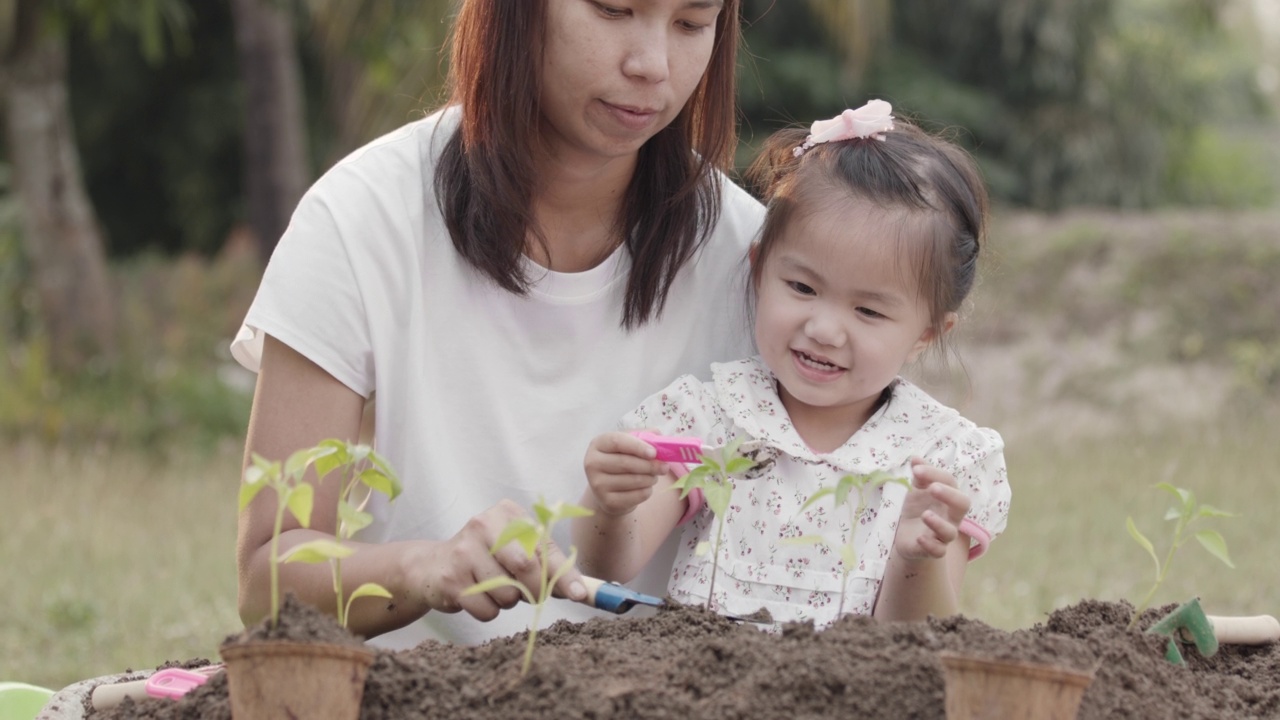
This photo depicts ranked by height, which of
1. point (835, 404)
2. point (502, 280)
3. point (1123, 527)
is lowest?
point (1123, 527)

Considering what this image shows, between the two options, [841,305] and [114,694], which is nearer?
[114,694]

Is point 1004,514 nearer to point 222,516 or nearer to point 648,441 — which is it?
point 648,441

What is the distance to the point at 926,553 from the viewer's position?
6.38ft

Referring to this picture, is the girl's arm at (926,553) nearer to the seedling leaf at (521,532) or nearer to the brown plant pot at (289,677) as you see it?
the seedling leaf at (521,532)

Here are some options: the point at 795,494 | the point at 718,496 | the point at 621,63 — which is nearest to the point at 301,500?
the point at 718,496

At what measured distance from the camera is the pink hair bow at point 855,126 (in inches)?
96.6

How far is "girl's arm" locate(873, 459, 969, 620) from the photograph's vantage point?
6.11ft

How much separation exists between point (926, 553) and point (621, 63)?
833 mm

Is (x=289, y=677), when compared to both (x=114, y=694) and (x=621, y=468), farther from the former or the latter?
(x=621, y=468)

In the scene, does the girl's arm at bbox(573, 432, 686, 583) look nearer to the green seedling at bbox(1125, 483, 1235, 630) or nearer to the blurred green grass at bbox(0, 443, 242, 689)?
the green seedling at bbox(1125, 483, 1235, 630)

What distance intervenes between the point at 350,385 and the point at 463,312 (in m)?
0.27

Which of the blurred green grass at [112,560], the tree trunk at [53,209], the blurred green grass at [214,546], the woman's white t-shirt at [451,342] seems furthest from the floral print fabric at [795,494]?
the tree trunk at [53,209]

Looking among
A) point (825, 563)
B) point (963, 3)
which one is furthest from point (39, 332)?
point (963, 3)

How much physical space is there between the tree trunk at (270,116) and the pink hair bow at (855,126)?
645cm
